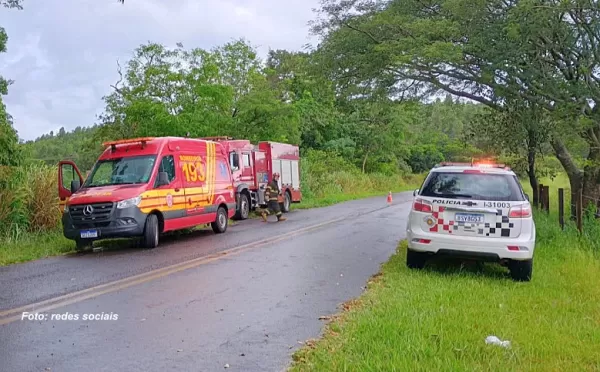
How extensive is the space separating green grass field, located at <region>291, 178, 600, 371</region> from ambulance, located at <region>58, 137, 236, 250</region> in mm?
5648

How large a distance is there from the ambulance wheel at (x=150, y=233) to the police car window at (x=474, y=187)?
6.13 meters

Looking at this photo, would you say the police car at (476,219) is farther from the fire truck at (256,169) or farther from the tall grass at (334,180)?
the tall grass at (334,180)

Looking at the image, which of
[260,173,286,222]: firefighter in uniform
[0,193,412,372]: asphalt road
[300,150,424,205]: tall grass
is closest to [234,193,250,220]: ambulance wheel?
[260,173,286,222]: firefighter in uniform

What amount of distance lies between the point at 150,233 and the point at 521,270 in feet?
24.7

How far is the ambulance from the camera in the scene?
11.3 m

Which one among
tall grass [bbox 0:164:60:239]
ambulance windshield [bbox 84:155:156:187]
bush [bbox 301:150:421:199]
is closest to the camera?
ambulance windshield [bbox 84:155:156:187]

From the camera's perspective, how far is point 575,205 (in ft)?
47.7

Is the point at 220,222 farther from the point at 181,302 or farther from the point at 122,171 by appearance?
the point at 181,302

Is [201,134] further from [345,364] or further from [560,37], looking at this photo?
[345,364]

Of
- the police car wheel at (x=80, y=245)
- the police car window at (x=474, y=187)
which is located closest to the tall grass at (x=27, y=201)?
the police car wheel at (x=80, y=245)

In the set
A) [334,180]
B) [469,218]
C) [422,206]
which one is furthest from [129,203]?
[334,180]

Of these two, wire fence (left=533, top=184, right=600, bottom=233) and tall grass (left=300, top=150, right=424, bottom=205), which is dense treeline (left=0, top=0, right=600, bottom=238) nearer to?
wire fence (left=533, top=184, right=600, bottom=233)

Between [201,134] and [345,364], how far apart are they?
794 inches

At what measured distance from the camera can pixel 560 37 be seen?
12.9 metres
